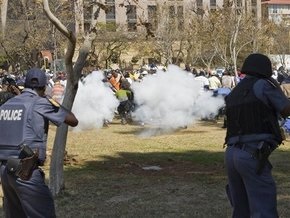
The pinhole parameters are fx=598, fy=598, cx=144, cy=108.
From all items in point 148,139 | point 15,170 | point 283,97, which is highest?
point 283,97

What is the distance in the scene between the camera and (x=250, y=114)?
473cm

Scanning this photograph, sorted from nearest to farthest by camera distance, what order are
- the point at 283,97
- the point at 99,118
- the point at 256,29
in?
the point at 283,97
the point at 99,118
the point at 256,29

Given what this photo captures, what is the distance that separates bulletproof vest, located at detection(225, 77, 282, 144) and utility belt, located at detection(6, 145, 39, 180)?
64.5 inches

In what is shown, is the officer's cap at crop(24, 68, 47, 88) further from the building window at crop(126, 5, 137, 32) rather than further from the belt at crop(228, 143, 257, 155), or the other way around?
the building window at crop(126, 5, 137, 32)

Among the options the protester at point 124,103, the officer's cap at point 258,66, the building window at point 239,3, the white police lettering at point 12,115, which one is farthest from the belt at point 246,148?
the building window at point 239,3

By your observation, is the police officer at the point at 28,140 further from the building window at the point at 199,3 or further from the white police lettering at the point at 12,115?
the building window at the point at 199,3

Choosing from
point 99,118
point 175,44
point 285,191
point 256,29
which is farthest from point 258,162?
point 175,44

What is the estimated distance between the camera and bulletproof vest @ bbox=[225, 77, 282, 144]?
4691 millimetres

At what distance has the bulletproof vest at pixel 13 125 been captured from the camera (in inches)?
190

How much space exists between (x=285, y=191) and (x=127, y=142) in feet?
20.8

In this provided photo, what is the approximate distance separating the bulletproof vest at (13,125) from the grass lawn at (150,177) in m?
2.48

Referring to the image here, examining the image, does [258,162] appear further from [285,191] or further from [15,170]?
[285,191]

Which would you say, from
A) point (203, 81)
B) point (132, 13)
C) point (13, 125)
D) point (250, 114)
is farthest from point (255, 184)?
point (203, 81)

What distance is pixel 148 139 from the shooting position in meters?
14.5
